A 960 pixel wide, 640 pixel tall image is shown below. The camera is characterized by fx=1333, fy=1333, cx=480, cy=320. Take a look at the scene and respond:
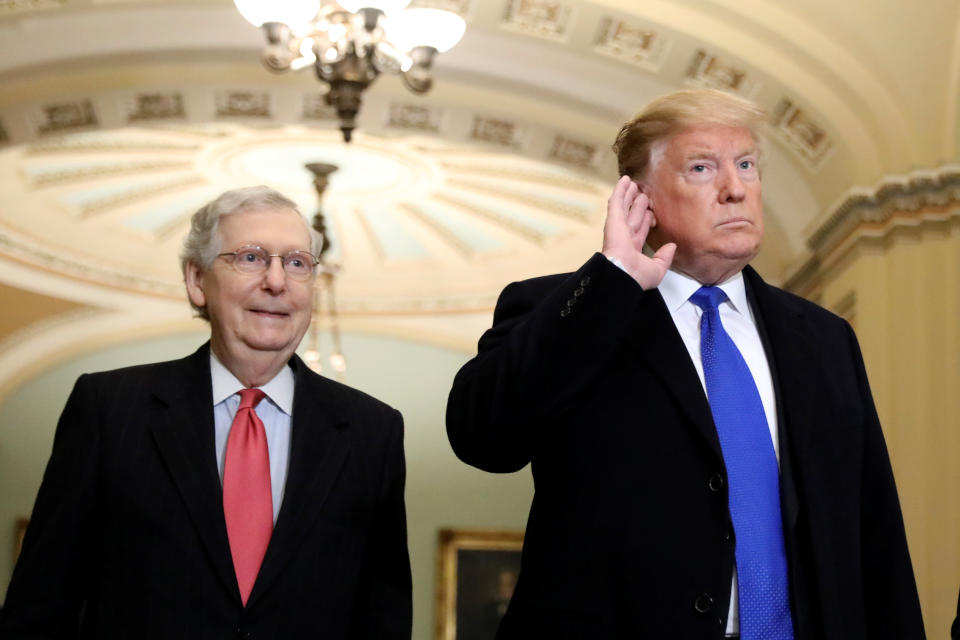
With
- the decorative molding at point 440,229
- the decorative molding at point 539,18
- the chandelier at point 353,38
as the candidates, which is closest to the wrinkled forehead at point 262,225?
the chandelier at point 353,38

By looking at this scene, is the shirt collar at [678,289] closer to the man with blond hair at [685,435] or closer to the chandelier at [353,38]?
the man with blond hair at [685,435]

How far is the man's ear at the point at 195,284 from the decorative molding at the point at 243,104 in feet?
21.2

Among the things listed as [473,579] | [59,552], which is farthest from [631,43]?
[473,579]

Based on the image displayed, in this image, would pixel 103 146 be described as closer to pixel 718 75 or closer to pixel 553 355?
pixel 718 75

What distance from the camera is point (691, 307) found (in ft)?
7.93

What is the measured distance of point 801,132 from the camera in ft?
27.7

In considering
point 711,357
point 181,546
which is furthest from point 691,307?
point 181,546

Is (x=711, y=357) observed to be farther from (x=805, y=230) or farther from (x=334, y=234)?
(x=334, y=234)

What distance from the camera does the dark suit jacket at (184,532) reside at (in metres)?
2.48

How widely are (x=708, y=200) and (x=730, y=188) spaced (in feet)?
0.15

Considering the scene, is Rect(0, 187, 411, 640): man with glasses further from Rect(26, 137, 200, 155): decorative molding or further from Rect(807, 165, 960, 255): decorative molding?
Rect(26, 137, 200, 155): decorative molding

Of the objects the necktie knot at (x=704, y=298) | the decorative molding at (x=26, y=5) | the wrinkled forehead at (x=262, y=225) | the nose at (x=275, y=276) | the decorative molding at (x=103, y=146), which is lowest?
the necktie knot at (x=704, y=298)

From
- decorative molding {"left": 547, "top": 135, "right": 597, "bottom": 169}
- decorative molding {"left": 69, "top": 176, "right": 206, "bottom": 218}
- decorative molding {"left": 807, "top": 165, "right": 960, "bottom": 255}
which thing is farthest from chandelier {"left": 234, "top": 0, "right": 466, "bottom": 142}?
decorative molding {"left": 69, "top": 176, "right": 206, "bottom": 218}

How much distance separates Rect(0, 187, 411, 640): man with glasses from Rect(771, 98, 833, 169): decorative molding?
19.7 ft
